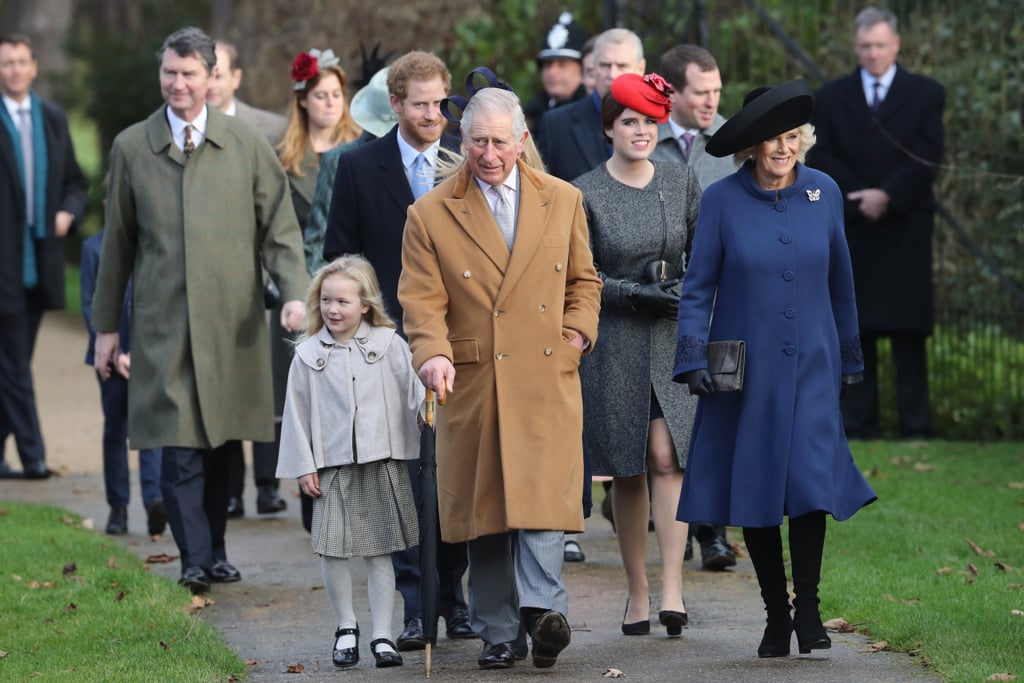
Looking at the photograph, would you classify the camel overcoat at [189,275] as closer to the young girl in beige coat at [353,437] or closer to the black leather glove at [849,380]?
the young girl in beige coat at [353,437]

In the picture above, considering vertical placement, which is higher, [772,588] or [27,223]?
[27,223]

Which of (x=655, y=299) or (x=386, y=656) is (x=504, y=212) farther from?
(x=386, y=656)

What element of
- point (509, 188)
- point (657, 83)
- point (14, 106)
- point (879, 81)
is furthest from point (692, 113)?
point (14, 106)

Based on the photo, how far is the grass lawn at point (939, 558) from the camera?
6.43 m

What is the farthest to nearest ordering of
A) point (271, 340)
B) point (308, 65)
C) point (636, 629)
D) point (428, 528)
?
1. point (271, 340)
2. point (308, 65)
3. point (636, 629)
4. point (428, 528)

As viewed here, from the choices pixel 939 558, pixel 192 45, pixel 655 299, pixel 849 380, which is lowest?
pixel 939 558

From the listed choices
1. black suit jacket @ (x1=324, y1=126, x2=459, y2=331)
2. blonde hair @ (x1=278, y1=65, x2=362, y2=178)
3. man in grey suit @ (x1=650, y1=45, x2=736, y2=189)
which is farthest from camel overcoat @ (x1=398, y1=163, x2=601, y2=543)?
blonde hair @ (x1=278, y1=65, x2=362, y2=178)

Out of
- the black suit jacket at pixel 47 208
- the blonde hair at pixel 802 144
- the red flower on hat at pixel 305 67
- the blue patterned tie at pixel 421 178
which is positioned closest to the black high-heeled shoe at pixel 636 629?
the blonde hair at pixel 802 144

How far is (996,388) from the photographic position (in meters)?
12.1

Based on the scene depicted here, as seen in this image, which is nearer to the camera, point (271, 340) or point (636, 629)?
point (636, 629)

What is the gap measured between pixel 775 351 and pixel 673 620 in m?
1.11

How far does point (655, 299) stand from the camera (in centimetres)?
714

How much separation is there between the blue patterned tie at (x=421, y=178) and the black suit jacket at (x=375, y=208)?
0.04 m

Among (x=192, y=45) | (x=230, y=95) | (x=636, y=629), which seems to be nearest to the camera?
(x=636, y=629)
